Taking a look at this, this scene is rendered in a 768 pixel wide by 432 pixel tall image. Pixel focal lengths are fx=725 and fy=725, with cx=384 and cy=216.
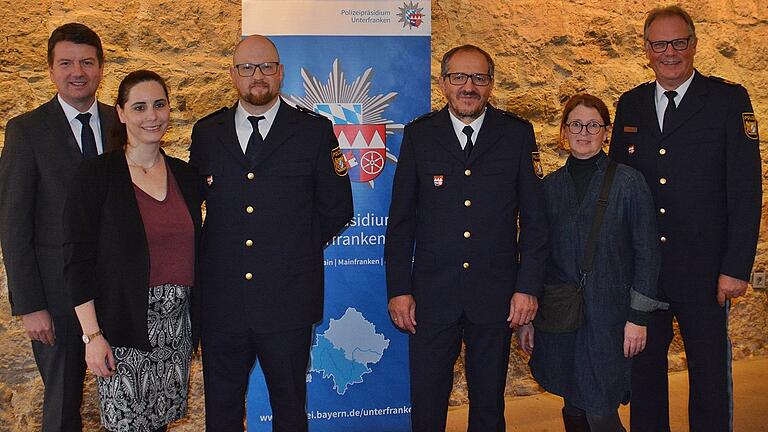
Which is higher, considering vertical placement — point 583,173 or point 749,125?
point 749,125

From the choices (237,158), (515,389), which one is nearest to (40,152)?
(237,158)

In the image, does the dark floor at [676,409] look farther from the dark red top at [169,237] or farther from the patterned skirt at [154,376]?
the dark red top at [169,237]

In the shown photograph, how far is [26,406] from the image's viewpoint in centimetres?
315

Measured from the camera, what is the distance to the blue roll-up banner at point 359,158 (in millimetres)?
3123

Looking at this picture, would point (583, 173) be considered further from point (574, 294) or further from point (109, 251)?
point (109, 251)

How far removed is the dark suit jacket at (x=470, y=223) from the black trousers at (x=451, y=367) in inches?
2.4

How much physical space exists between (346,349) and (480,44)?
167 centimetres

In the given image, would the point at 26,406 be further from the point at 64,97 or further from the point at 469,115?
the point at 469,115

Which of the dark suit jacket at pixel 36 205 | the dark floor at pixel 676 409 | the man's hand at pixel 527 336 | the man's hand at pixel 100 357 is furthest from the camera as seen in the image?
the dark floor at pixel 676 409

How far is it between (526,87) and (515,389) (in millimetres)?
1608

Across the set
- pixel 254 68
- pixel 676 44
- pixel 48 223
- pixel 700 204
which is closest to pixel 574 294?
pixel 700 204

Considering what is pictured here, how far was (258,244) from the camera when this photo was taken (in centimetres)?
239

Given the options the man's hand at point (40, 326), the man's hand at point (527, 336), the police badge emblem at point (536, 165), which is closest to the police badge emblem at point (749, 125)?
the police badge emblem at point (536, 165)

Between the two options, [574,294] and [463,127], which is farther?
[463,127]
